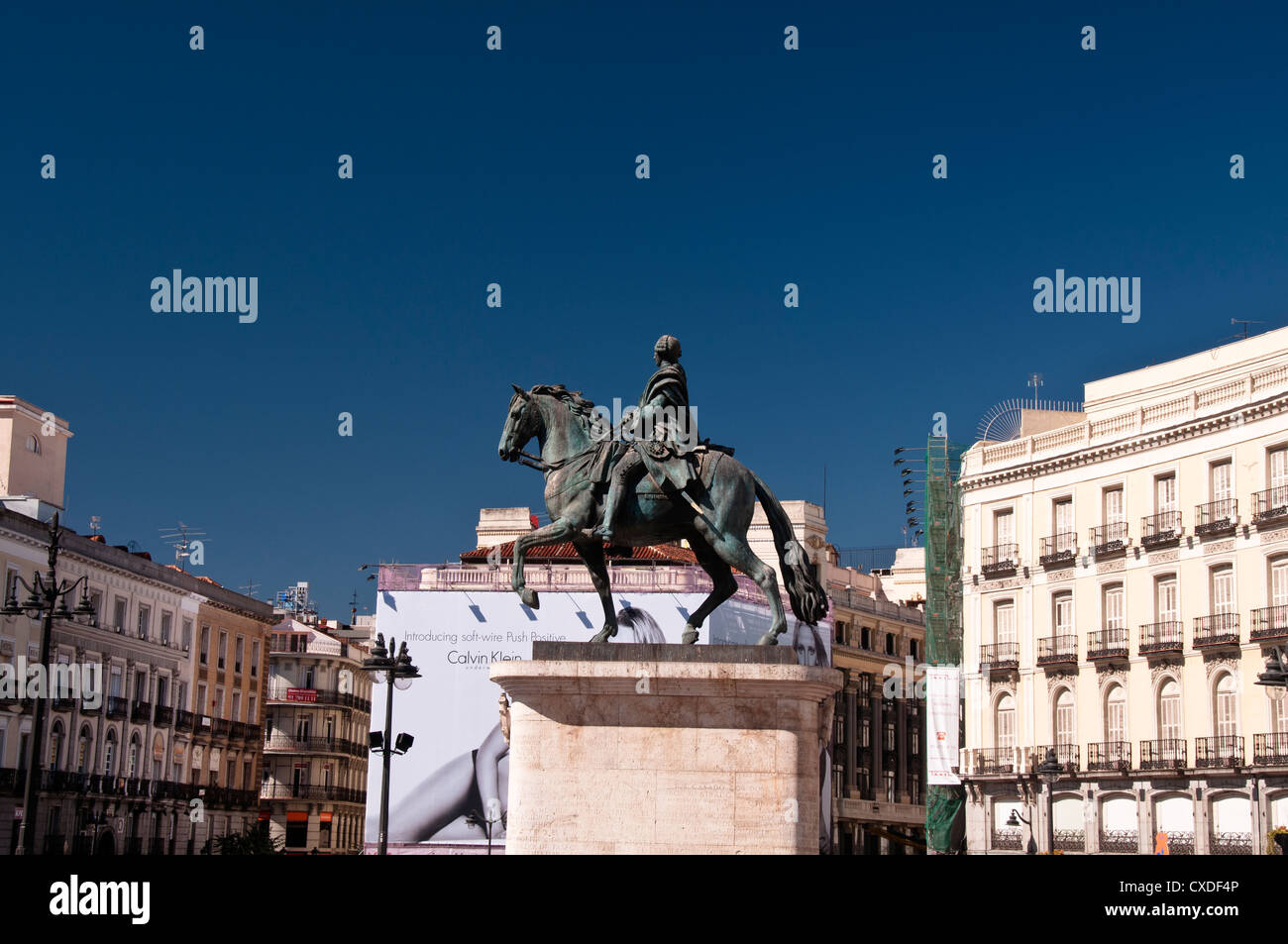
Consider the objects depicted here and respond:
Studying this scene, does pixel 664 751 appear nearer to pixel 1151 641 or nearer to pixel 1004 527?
pixel 1151 641

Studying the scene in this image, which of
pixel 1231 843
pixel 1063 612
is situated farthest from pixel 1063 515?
pixel 1231 843

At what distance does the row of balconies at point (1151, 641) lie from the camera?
49688 millimetres

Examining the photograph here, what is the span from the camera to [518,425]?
1569 centimetres

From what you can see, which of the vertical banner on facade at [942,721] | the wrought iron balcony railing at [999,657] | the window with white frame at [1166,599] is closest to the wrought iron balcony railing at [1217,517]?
the window with white frame at [1166,599]

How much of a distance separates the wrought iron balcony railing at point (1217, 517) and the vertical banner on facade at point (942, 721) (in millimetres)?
13066

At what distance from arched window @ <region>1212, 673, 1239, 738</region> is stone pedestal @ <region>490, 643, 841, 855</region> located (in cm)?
4093

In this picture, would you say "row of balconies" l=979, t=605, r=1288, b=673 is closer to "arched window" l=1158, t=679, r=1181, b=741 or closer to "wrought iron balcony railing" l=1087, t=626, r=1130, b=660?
"wrought iron balcony railing" l=1087, t=626, r=1130, b=660

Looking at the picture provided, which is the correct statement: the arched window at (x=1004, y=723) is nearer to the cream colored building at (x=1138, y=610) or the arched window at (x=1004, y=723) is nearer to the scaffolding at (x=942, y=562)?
the cream colored building at (x=1138, y=610)

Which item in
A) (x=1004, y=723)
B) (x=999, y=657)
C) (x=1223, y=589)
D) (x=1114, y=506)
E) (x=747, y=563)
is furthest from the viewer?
(x=999, y=657)

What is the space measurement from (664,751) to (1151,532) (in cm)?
4516

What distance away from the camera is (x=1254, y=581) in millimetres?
50750

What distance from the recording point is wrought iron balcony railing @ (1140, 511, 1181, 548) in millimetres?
54125

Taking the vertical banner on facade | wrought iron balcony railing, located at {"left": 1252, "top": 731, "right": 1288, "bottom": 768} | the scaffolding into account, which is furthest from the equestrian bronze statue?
the scaffolding

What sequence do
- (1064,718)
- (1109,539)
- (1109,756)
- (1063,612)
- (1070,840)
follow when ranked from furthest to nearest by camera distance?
(1063,612)
(1064,718)
(1109,539)
(1070,840)
(1109,756)
